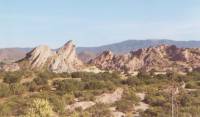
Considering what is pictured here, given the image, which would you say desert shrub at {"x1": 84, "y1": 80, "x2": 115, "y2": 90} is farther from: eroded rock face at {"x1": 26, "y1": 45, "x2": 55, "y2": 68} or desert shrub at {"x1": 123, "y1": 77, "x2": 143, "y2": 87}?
eroded rock face at {"x1": 26, "y1": 45, "x2": 55, "y2": 68}

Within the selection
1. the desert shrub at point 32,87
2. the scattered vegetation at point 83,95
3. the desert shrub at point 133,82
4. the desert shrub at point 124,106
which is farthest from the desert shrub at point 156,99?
the desert shrub at point 32,87

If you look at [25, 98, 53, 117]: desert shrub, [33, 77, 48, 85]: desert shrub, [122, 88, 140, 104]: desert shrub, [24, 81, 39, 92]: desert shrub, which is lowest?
[122, 88, 140, 104]: desert shrub

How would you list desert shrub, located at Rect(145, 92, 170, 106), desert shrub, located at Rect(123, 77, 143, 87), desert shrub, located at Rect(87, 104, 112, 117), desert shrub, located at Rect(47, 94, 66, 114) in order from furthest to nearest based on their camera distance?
desert shrub, located at Rect(123, 77, 143, 87) < desert shrub, located at Rect(145, 92, 170, 106) < desert shrub, located at Rect(47, 94, 66, 114) < desert shrub, located at Rect(87, 104, 112, 117)

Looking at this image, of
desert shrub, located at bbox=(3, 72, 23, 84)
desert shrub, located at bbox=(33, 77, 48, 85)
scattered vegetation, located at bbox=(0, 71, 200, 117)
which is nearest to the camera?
scattered vegetation, located at bbox=(0, 71, 200, 117)

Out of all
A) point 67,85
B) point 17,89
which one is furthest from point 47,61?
point 17,89

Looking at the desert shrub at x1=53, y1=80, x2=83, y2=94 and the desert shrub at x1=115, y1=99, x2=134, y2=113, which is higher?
the desert shrub at x1=53, y1=80, x2=83, y2=94

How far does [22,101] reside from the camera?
45312 mm

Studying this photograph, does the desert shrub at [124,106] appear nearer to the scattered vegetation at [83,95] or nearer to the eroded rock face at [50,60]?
the scattered vegetation at [83,95]

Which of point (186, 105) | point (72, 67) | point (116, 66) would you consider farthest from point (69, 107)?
point (116, 66)

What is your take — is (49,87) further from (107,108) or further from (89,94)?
(107,108)

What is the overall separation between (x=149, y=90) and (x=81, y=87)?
734cm

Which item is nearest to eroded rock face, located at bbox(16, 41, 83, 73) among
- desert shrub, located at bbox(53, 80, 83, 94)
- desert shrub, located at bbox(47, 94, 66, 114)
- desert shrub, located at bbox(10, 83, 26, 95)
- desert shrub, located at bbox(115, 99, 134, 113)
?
desert shrub, located at bbox(53, 80, 83, 94)

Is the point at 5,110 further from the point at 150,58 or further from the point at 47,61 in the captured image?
the point at 150,58

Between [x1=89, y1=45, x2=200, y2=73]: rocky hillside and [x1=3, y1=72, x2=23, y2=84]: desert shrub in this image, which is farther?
[x1=89, y1=45, x2=200, y2=73]: rocky hillside
